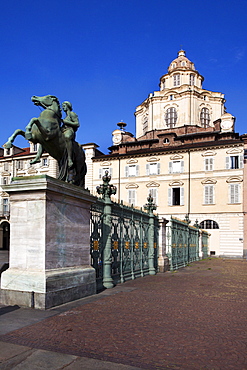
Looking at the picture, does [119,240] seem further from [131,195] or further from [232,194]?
[131,195]

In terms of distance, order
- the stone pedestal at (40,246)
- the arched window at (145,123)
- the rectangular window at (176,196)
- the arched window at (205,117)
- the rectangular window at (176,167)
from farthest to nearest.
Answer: the arched window at (145,123), the arched window at (205,117), the rectangular window at (176,167), the rectangular window at (176,196), the stone pedestal at (40,246)

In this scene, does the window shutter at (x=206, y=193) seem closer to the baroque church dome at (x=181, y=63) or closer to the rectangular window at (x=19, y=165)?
the baroque church dome at (x=181, y=63)

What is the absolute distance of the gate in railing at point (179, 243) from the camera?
60.3ft

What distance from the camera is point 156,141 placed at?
1877 inches

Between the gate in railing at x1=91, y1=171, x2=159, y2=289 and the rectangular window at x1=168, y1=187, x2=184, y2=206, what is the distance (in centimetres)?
2614

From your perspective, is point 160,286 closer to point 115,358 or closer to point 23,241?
point 23,241

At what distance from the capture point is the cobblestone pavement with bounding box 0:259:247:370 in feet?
15.5

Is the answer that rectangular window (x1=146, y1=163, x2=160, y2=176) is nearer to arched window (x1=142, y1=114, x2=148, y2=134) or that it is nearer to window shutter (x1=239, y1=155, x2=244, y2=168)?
window shutter (x1=239, y1=155, x2=244, y2=168)

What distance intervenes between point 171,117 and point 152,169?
11629mm

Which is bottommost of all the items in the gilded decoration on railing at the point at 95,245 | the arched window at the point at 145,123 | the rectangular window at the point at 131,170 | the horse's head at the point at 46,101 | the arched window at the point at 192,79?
the gilded decoration on railing at the point at 95,245

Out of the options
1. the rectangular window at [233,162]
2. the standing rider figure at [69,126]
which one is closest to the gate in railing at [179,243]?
the standing rider figure at [69,126]

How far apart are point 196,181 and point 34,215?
34.8 meters

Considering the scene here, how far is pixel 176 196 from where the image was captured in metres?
43.0

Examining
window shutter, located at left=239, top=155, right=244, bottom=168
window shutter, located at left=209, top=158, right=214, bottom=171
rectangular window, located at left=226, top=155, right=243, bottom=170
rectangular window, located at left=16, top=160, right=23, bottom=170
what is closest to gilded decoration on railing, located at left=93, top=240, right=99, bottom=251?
window shutter, located at left=239, top=155, right=244, bottom=168
